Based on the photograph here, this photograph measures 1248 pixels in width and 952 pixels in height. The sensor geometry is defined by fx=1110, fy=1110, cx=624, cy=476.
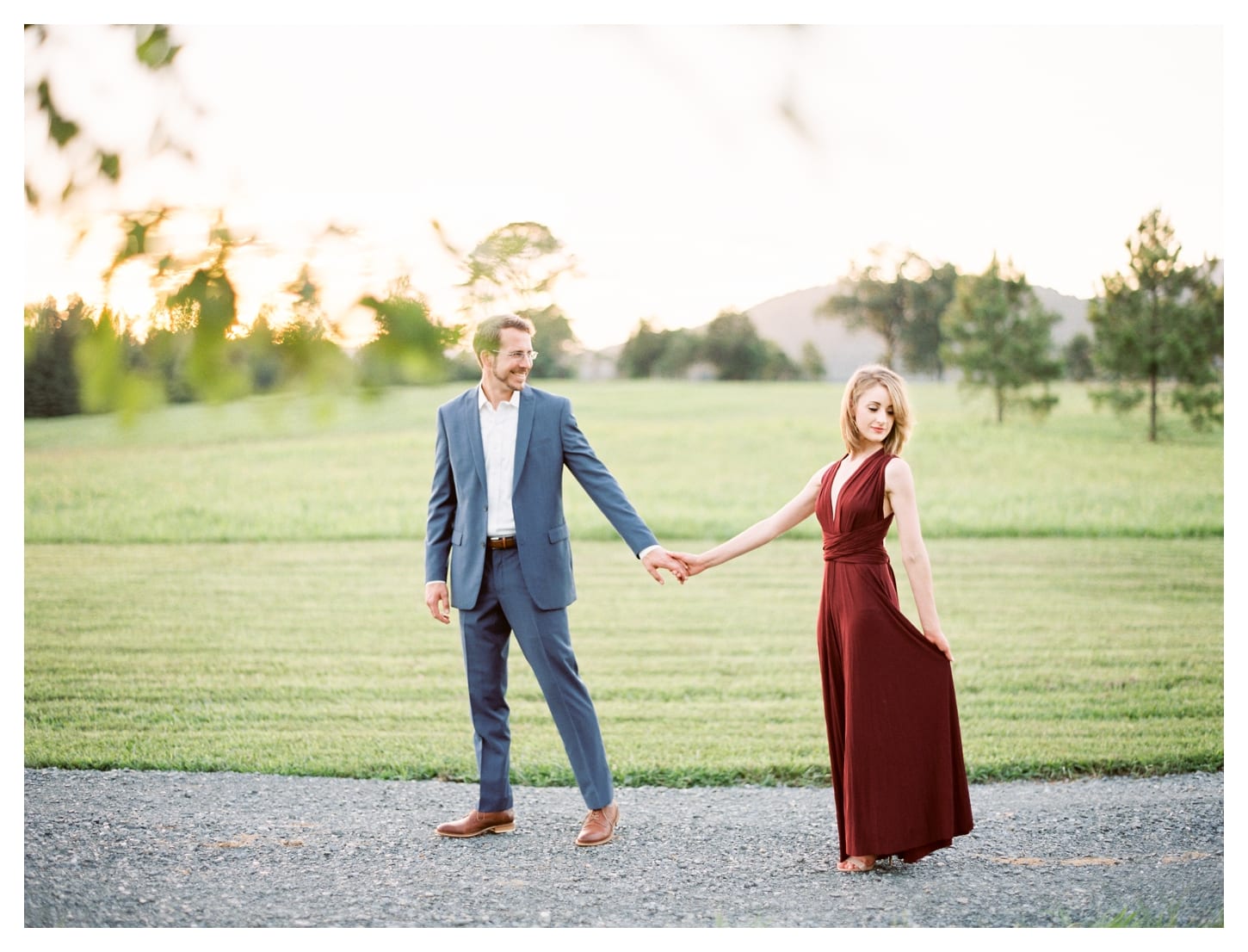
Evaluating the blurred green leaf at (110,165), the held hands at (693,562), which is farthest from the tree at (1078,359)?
the blurred green leaf at (110,165)

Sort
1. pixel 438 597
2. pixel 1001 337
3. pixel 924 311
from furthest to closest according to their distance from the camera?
pixel 924 311 < pixel 1001 337 < pixel 438 597

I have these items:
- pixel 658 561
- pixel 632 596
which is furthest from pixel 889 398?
pixel 632 596

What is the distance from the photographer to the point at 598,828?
3.86 metres

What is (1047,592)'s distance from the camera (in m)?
10.4

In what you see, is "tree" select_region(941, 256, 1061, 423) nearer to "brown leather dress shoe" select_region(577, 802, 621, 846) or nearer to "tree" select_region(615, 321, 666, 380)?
"tree" select_region(615, 321, 666, 380)

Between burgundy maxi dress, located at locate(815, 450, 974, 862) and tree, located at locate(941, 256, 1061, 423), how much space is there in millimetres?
13168

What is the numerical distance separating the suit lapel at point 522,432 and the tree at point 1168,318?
12580mm

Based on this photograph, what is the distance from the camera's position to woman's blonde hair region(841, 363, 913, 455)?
11.4ft

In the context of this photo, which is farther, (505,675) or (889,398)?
(505,675)

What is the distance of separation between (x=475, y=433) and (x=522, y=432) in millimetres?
163

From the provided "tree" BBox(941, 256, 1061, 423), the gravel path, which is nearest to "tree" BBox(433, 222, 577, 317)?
the gravel path

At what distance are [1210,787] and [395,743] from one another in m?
3.88

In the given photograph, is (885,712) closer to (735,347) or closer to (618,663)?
(618,663)

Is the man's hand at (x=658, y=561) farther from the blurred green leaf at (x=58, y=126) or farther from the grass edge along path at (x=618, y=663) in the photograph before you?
the blurred green leaf at (x=58, y=126)
